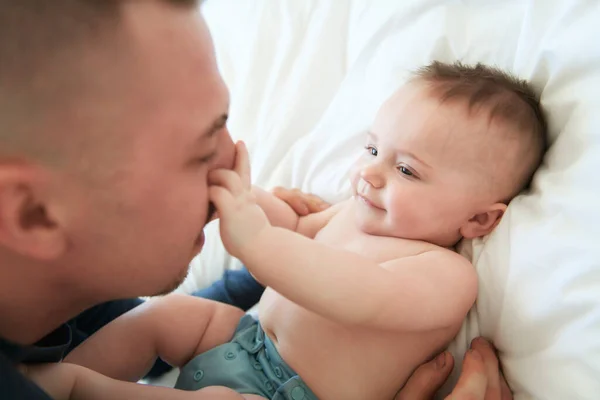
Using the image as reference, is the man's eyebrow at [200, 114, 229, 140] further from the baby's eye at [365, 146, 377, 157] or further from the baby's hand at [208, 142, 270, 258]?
the baby's eye at [365, 146, 377, 157]

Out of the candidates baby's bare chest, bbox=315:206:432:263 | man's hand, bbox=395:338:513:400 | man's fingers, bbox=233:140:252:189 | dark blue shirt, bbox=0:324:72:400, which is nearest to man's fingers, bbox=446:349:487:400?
man's hand, bbox=395:338:513:400

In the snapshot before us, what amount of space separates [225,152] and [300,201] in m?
0.37

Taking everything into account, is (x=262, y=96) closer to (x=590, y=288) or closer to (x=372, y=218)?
(x=372, y=218)

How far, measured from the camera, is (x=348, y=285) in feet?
2.41

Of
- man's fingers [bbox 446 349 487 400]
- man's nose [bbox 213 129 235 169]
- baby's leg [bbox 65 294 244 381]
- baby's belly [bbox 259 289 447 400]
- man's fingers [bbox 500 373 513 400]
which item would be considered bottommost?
baby's leg [bbox 65 294 244 381]

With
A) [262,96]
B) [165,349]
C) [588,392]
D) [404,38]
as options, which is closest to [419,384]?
[588,392]

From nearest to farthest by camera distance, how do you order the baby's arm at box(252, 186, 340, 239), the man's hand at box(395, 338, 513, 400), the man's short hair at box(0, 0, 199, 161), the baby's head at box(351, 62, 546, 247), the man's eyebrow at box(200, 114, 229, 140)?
the man's short hair at box(0, 0, 199, 161), the man's eyebrow at box(200, 114, 229, 140), the man's hand at box(395, 338, 513, 400), the baby's head at box(351, 62, 546, 247), the baby's arm at box(252, 186, 340, 239)

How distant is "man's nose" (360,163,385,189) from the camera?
884mm

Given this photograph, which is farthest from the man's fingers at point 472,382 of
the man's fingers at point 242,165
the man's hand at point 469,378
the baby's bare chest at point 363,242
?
the man's fingers at point 242,165

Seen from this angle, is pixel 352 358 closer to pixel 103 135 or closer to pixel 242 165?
pixel 242 165

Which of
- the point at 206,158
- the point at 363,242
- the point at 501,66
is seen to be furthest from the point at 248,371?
the point at 501,66

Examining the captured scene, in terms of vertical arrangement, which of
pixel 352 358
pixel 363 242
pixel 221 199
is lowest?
pixel 352 358

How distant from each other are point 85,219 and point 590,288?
0.61m

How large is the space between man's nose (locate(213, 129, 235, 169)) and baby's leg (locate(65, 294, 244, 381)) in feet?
1.07
